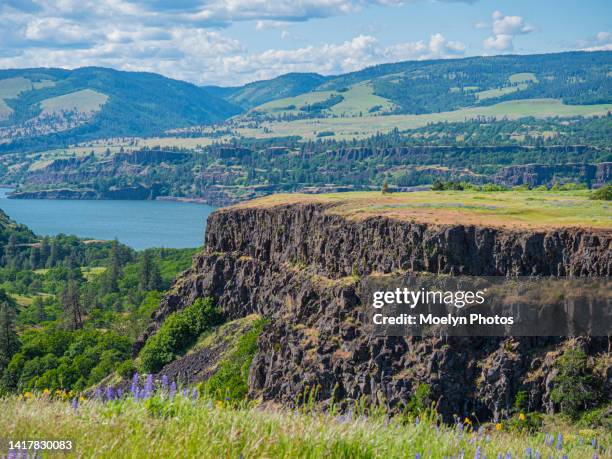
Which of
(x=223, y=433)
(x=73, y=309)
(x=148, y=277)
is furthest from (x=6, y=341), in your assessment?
(x=223, y=433)

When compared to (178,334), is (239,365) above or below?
above

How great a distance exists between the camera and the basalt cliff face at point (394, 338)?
44.8 metres

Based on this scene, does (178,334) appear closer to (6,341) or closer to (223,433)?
(6,341)

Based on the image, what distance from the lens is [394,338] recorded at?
48.7 m

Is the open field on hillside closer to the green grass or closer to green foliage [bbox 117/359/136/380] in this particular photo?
green foliage [bbox 117/359/136/380]

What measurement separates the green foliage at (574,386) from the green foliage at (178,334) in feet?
118

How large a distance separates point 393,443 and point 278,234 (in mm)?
60185

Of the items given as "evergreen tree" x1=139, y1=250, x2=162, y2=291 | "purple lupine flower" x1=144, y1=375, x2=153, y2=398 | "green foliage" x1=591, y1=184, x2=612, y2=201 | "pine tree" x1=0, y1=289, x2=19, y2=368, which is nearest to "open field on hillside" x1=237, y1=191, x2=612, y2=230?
"green foliage" x1=591, y1=184, x2=612, y2=201

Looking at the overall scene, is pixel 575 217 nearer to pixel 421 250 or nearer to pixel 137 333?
pixel 421 250

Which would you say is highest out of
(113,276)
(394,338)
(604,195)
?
(604,195)

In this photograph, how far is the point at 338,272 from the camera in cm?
5872

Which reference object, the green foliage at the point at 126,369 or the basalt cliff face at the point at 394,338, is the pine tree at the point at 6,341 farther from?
the basalt cliff face at the point at 394,338

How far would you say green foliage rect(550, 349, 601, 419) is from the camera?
4072cm

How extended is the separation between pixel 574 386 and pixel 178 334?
3819cm
